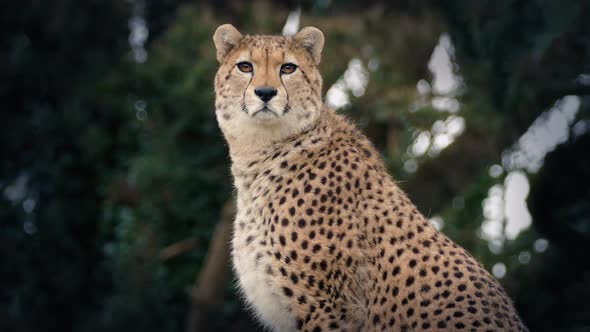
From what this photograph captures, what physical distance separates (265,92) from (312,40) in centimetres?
63

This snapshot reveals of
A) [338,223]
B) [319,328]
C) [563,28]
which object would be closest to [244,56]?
[338,223]

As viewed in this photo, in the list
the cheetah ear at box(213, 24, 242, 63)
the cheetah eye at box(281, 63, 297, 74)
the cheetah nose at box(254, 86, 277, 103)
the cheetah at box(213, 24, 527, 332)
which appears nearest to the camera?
the cheetah at box(213, 24, 527, 332)

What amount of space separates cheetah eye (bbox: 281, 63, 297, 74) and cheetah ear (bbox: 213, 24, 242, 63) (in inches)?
15.6

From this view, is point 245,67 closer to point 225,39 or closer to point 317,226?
point 225,39

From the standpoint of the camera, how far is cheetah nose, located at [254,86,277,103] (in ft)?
16.1

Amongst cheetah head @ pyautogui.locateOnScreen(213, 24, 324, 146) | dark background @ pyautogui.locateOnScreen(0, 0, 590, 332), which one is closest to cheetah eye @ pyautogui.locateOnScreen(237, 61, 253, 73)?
cheetah head @ pyautogui.locateOnScreen(213, 24, 324, 146)

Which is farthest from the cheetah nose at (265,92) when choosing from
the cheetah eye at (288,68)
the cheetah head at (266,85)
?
the cheetah eye at (288,68)

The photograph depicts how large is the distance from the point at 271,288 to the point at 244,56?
4.25 ft

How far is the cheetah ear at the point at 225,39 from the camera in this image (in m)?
5.32

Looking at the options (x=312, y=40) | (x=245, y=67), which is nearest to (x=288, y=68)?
(x=245, y=67)

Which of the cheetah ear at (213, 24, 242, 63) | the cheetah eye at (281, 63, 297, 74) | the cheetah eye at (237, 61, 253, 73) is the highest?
the cheetah ear at (213, 24, 242, 63)

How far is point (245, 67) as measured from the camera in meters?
5.13

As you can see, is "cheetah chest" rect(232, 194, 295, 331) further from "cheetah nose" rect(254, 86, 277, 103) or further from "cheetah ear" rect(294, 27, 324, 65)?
"cheetah ear" rect(294, 27, 324, 65)

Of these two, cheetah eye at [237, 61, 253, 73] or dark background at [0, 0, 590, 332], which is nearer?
cheetah eye at [237, 61, 253, 73]
